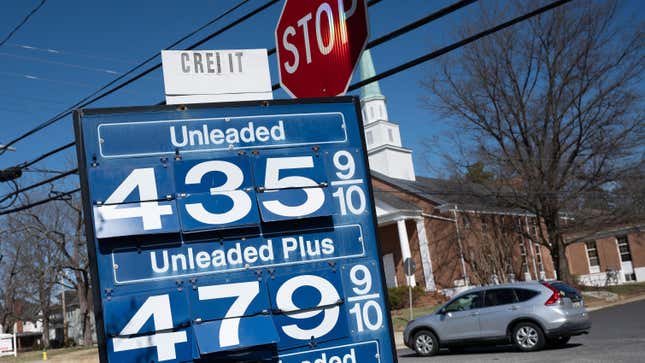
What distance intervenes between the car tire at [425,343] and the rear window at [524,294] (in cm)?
245

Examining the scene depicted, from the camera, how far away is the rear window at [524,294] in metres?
15.9

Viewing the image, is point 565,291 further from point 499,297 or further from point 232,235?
point 232,235

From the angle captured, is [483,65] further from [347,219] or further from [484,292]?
[347,219]

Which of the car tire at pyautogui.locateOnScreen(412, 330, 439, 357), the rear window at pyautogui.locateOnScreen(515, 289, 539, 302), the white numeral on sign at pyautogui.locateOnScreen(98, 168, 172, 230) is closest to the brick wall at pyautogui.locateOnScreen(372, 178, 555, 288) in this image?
the car tire at pyautogui.locateOnScreen(412, 330, 439, 357)

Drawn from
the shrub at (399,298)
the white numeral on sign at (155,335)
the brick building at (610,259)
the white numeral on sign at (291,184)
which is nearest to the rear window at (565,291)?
the white numeral on sign at (291,184)

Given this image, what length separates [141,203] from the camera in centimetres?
307

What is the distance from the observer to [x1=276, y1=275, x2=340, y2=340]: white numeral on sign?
3.18 metres

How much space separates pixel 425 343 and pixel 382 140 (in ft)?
99.4

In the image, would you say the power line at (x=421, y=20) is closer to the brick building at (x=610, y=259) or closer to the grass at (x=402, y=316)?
the grass at (x=402, y=316)

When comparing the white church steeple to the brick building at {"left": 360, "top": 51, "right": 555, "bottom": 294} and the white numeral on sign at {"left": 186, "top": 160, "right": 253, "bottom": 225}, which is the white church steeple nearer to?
the brick building at {"left": 360, "top": 51, "right": 555, "bottom": 294}

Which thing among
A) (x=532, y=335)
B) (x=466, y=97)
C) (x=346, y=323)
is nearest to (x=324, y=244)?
(x=346, y=323)

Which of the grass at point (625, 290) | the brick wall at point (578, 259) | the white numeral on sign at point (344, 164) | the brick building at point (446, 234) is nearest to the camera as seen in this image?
the white numeral on sign at point (344, 164)

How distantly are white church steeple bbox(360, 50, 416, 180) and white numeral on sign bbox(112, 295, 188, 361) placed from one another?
142 ft

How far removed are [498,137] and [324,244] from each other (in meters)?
32.1
